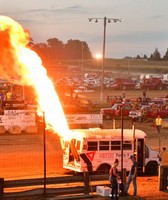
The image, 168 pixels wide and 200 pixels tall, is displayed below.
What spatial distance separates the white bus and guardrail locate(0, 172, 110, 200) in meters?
4.29

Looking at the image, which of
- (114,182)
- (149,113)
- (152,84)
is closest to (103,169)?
(114,182)

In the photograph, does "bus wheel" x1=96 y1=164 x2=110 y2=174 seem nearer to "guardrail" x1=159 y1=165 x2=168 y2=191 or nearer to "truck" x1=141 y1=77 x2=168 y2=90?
"guardrail" x1=159 y1=165 x2=168 y2=191

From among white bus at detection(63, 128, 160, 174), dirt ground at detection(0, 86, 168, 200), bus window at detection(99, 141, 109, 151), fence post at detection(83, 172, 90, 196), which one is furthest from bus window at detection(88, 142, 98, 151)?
fence post at detection(83, 172, 90, 196)

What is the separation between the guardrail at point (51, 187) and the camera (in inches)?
872

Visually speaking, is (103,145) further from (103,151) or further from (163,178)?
(163,178)

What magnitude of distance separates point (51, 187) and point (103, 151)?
5.50 meters

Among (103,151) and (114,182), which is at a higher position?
(103,151)

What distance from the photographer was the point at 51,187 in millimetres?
24062

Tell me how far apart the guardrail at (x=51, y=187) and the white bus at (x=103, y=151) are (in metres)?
4.29

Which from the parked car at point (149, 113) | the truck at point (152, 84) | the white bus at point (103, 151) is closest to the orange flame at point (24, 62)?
the white bus at point (103, 151)

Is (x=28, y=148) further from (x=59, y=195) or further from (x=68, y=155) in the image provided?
(x=59, y=195)

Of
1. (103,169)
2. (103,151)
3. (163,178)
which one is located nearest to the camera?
(163,178)

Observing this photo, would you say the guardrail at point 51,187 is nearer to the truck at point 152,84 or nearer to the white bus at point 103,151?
the white bus at point 103,151

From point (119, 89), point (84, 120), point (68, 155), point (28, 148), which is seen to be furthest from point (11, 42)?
point (119, 89)
